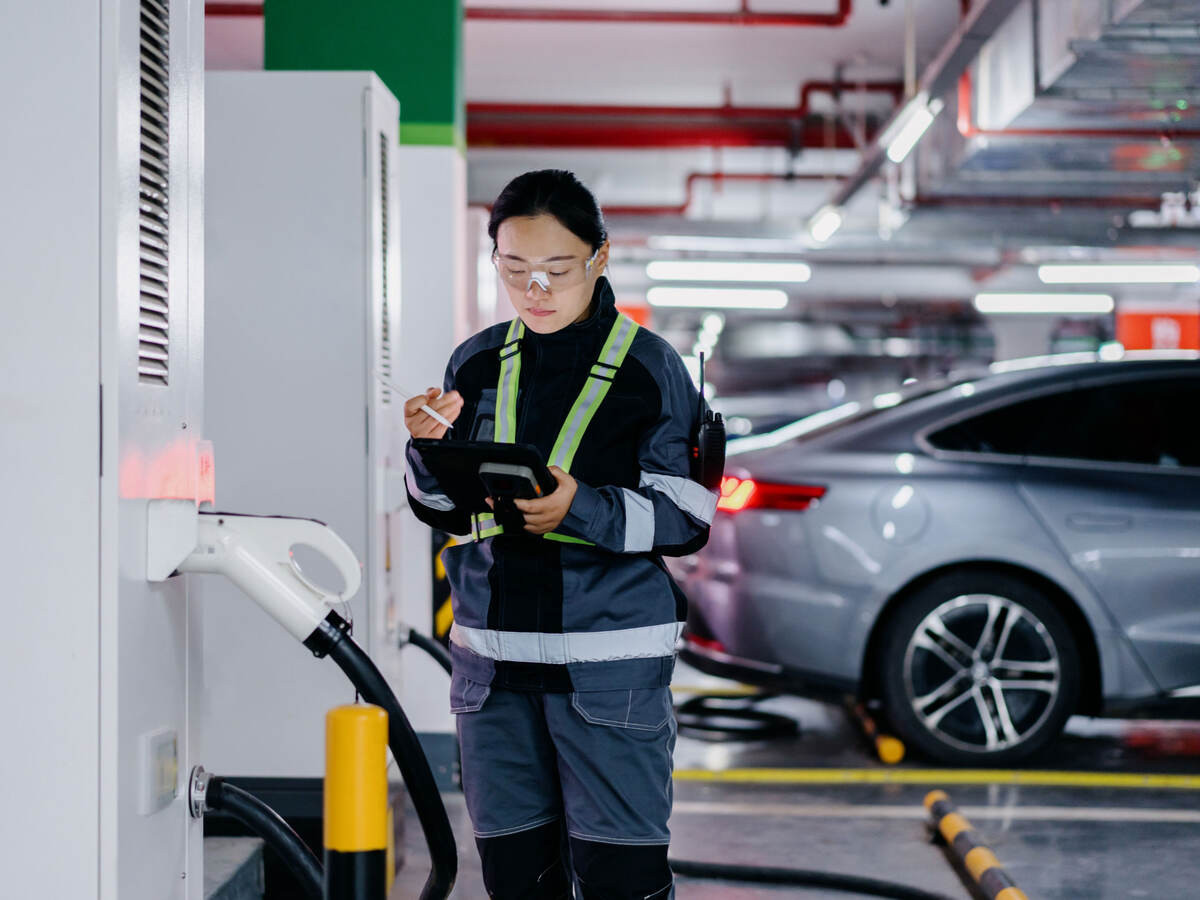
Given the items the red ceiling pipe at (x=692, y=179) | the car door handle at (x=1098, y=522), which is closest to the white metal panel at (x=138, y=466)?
the car door handle at (x=1098, y=522)

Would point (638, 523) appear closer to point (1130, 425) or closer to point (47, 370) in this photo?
point (47, 370)

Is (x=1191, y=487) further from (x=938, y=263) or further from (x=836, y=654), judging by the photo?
(x=938, y=263)

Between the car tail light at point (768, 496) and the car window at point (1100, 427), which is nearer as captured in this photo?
the car tail light at point (768, 496)

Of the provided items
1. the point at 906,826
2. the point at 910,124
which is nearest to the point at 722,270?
the point at 910,124

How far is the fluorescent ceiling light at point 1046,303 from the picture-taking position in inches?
658

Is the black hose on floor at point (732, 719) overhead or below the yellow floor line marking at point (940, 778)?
overhead

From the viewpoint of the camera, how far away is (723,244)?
12195 mm

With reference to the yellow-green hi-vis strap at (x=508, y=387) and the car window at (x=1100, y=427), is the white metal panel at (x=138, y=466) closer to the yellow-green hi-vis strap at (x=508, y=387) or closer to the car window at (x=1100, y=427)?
the yellow-green hi-vis strap at (x=508, y=387)

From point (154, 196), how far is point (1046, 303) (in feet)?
54.6

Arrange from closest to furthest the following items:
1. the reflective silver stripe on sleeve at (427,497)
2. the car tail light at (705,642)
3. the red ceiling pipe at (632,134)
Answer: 1. the reflective silver stripe on sleeve at (427,497)
2. the car tail light at (705,642)
3. the red ceiling pipe at (632,134)

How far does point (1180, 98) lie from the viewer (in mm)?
6664

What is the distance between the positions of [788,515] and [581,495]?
2.92m

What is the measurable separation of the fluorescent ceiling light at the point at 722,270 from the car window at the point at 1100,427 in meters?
7.68

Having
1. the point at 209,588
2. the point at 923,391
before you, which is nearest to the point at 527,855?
the point at 209,588
